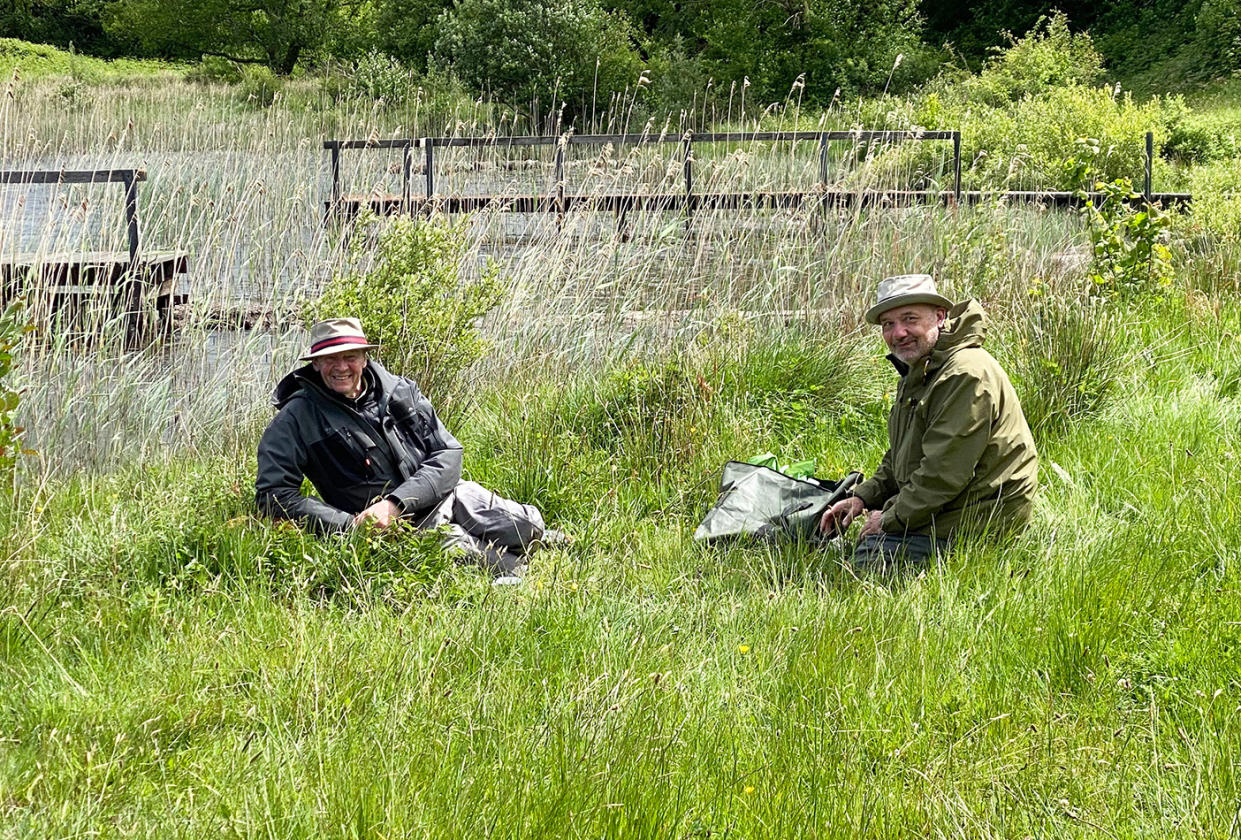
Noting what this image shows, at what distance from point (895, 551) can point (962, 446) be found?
437mm

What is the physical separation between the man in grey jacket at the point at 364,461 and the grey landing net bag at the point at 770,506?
2.44 feet

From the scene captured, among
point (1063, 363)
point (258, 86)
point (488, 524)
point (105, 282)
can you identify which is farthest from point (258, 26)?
point (488, 524)

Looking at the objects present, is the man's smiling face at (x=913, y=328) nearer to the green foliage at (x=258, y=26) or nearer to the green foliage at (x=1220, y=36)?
the green foliage at (x=1220, y=36)

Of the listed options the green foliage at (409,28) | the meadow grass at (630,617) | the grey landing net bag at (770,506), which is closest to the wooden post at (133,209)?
the meadow grass at (630,617)

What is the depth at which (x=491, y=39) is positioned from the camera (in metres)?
24.3

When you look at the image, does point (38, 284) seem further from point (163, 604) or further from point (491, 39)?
point (491, 39)

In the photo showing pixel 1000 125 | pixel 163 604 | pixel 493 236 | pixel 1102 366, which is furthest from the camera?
pixel 1000 125

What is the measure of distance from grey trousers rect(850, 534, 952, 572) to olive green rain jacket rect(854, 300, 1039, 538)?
4 cm

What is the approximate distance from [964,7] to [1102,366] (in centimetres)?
3047

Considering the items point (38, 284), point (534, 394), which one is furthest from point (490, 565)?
point (38, 284)

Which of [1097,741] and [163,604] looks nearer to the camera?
[1097,741]

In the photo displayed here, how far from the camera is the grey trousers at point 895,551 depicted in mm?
4035

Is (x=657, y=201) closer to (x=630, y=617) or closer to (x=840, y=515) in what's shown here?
(x=840, y=515)

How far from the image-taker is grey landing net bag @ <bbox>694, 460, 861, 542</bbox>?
4.48 metres
